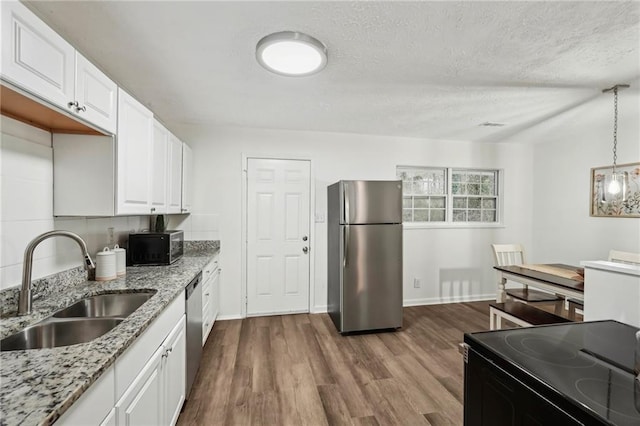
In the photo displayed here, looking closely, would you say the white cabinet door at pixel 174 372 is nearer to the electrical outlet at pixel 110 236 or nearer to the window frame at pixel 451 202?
the electrical outlet at pixel 110 236

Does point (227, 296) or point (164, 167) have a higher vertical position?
point (164, 167)

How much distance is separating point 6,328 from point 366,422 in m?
1.97

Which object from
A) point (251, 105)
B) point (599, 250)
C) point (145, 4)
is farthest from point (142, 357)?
point (599, 250)

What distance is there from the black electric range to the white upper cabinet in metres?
1.93

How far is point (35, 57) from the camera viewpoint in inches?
42.1

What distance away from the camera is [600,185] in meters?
3.44

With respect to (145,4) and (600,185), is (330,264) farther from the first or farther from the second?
(600,185)

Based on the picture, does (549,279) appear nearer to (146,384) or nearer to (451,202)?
(451,202)

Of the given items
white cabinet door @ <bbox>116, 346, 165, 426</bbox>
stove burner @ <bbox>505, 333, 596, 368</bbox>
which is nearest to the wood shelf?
white cabinet door @ <bbox>116, 346, 165, 426</bbox>

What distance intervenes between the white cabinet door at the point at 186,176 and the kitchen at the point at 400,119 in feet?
0.49

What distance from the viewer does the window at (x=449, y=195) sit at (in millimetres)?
4074

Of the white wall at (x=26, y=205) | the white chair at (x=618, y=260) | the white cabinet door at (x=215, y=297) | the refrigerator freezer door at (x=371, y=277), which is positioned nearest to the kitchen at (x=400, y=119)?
the white wall at (x=26, y=205)

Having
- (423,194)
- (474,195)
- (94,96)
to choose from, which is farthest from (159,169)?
→ (474,195)

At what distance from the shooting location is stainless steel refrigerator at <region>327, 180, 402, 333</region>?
3.03 metres
